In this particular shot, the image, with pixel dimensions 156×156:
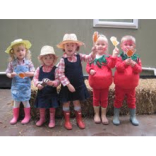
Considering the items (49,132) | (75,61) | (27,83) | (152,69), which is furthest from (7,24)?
(152,69)

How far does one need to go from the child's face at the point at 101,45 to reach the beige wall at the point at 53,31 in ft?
6.60

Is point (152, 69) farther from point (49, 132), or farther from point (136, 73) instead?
point (49, 132)

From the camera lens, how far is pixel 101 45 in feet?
8.98

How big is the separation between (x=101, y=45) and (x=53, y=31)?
229 cm

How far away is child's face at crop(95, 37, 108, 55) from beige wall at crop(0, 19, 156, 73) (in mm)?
2011

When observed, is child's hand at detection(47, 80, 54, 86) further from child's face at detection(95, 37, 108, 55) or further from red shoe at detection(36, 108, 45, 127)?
child's face at detection(95, 37, 108, 55)

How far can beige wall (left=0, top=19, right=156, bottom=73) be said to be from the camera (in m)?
4.64

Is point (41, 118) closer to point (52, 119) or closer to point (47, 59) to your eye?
point (52, 119)

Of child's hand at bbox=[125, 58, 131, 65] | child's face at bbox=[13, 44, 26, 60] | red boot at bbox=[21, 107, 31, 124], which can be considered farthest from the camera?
red boot at bbox=[21, 107, 31, 124]

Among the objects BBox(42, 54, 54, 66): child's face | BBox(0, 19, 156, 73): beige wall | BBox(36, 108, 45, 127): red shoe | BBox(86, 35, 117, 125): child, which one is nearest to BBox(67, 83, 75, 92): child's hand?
BBox(86, 35, 117, 125): child

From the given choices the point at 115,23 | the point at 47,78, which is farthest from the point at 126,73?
the point at 115,23

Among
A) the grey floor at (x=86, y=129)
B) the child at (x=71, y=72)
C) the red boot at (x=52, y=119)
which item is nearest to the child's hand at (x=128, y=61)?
the child at (x=71, y=72)

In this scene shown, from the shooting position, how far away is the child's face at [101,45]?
2722 millimetres

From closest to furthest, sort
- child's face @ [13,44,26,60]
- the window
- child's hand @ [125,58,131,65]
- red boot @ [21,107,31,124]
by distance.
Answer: child's hand @ [125,58,131,65]
child's face @ [13,44,26,60]
red boot @ [21,107,31,124]
the window
